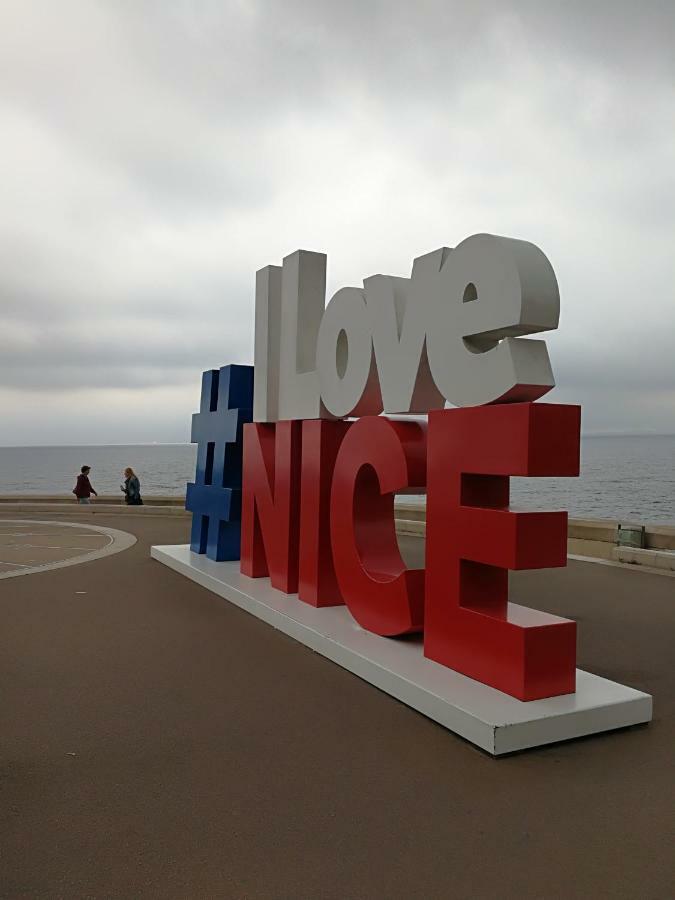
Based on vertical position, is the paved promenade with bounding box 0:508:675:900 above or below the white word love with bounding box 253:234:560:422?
below

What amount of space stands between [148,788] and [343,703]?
1681 mm

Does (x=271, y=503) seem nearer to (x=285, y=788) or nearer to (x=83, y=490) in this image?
(x=285, y=788)

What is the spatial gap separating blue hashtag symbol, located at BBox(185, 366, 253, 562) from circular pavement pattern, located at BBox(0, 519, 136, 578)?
2180 millimetres

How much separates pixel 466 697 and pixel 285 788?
4.86 ft

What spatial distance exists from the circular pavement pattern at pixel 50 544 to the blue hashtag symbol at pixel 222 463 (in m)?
2.18

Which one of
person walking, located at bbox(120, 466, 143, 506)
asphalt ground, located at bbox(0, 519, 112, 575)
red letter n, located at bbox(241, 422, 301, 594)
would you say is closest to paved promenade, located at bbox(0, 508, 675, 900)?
red letter n, located at bbox(241, 422, 301, 594)

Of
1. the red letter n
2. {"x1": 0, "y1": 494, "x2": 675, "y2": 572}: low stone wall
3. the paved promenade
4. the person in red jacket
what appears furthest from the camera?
the person in red jacket

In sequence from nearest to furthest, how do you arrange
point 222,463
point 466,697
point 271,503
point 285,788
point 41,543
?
1. point 285,788
2. point 466,697
3. point 271,503
4. point 222,463
5. point 41,543

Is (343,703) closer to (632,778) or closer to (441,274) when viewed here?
(632,778)

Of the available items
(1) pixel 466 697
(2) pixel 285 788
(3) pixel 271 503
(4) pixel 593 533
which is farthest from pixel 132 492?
(2) pixel 285 788

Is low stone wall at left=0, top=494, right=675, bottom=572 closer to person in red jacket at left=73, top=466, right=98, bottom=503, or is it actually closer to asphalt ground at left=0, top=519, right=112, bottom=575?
person in red jacket at left=73, top=466, right=98, bottom=503

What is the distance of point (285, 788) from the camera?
3.95 m

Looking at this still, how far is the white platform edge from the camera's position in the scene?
4.54 m

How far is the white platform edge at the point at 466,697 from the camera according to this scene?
179 inches
